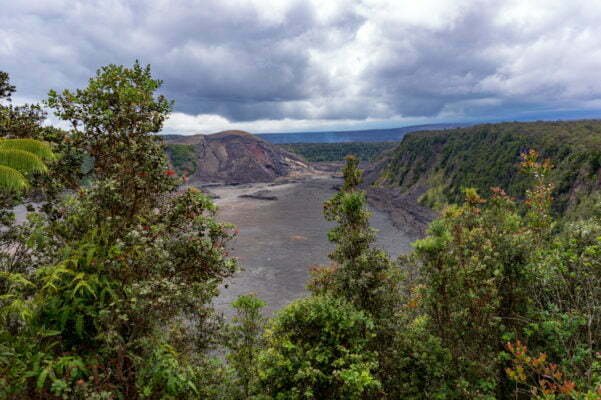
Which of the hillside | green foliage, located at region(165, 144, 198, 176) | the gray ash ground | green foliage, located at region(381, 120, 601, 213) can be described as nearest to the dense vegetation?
the gray ash ground

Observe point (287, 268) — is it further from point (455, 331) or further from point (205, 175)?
point (205, 175)

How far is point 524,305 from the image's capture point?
1268 centimetres

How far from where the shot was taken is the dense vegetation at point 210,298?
24.9ft

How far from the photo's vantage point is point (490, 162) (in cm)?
10562

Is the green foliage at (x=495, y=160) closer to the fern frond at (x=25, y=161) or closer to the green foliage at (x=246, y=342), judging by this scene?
the green foliage at (x=246, y=342)

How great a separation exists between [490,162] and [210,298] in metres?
112

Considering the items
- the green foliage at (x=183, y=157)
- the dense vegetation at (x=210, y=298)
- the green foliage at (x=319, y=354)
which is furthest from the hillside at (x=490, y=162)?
the green foliage at (x=183, y=157)

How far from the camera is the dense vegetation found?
759 cm

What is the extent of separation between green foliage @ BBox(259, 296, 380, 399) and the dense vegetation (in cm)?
7

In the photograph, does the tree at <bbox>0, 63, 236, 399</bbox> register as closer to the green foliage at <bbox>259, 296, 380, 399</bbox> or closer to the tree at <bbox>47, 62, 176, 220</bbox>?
the tree at <bbox>47, 62, 176, 220</bbox>

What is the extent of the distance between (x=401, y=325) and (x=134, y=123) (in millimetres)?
11541

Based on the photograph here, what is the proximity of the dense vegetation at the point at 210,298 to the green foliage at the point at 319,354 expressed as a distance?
0.22 ft

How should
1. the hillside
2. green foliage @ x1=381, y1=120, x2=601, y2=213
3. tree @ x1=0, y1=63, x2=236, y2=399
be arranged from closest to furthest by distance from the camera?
tree @ x1=0, y1=63, x2=236, y2=399 < the hillside < green foliage @ x1=381, y1=120, x2=601, y2=213

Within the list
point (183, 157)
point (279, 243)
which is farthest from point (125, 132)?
point (183, 157)
